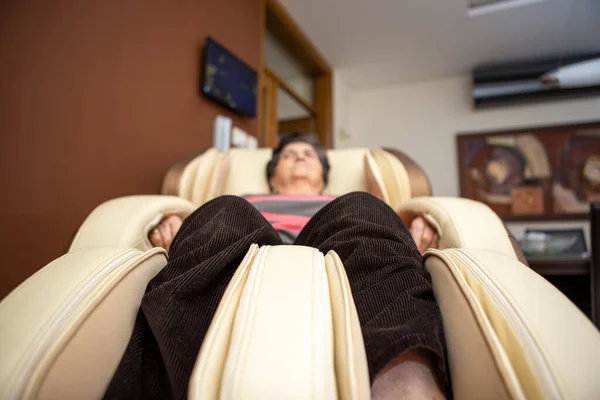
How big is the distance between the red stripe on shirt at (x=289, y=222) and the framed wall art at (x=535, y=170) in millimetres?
2784

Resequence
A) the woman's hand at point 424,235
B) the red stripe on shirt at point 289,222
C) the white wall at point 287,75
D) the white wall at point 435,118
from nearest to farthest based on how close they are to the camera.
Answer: the woman's hand at point 424,235 < the red stripe on shirt at point 289,222 < the white wall at point 287,75 < the white wall at point 435,118

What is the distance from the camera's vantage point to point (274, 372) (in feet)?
1.01

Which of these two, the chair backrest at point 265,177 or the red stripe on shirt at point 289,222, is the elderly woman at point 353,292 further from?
the chair backrest at point 265,177

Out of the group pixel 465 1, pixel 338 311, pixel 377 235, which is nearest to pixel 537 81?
pixel 465 1

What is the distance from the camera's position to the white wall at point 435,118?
3.14m

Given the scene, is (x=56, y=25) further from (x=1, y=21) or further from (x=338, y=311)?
(x=338, y=311)

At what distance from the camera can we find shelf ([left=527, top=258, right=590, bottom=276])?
1.21 metres

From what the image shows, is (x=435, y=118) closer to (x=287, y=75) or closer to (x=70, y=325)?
(x=287, y=75)

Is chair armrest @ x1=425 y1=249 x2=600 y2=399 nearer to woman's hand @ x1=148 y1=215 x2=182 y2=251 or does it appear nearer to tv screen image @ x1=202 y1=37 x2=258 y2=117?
woman's hand @ x1=148 y1=215 x2=182 y2=251

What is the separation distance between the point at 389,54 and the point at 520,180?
1.58 m

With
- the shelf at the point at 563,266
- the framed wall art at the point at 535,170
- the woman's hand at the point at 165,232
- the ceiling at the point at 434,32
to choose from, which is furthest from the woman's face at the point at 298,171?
the framed wall art at the point at 535,170

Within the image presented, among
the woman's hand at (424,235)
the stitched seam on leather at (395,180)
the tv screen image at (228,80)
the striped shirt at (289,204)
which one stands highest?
the tv screen image at (228,80)

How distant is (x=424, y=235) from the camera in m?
0.78

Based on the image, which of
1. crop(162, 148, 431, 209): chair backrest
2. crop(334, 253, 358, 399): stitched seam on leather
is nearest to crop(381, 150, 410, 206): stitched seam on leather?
crop(162, 148, 431, 209): chair backrest
